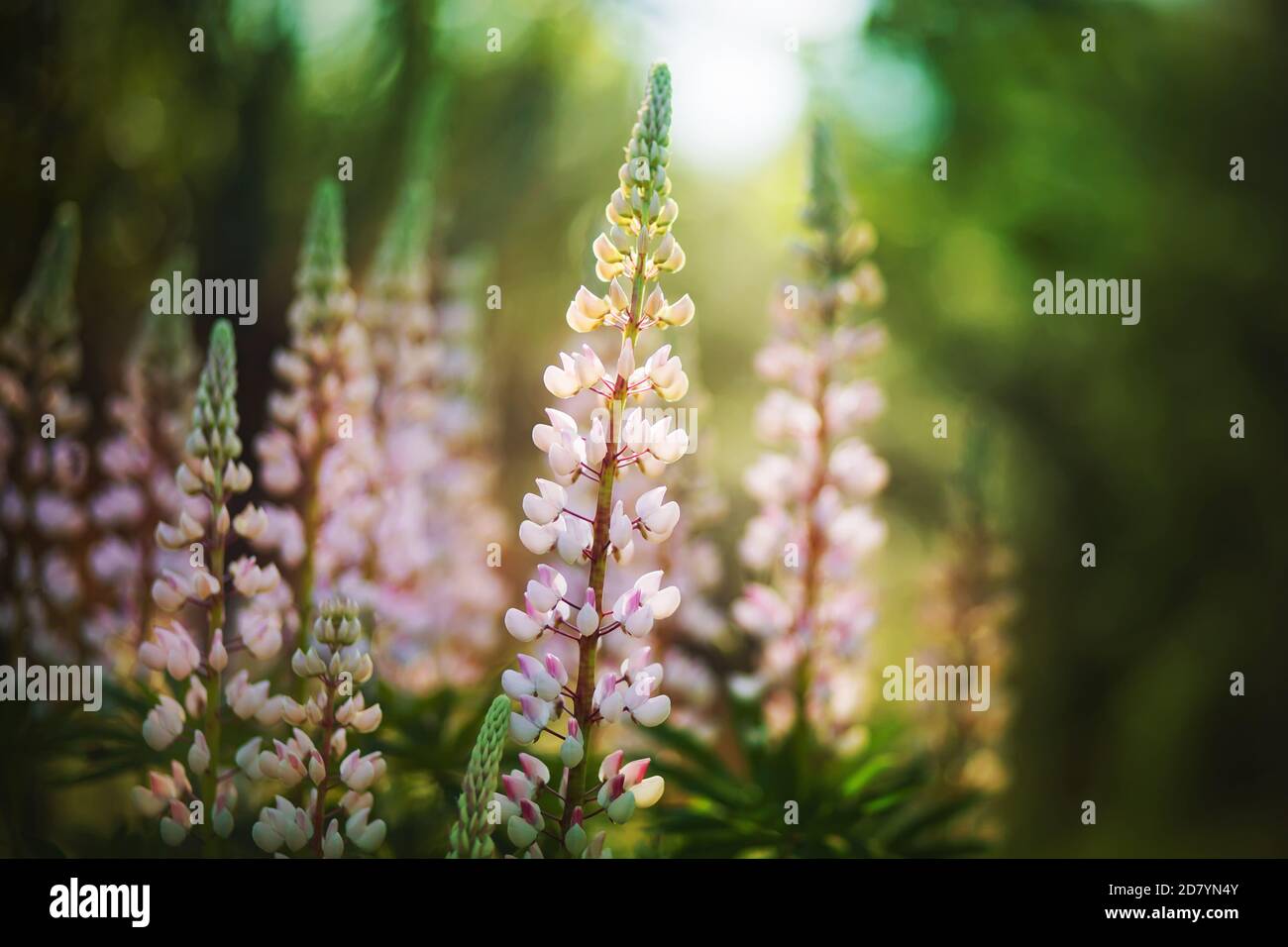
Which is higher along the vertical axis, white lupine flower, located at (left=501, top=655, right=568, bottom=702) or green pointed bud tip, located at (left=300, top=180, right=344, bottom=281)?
green pointed bud tip, located at (left=300, top=180, right=344, bottom=281)

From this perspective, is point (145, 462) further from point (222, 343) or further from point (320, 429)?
point (222, 343)

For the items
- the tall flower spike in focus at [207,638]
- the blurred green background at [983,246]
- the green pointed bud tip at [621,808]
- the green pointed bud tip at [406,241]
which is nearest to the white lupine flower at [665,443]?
the green pointed bud tip at [621,808]

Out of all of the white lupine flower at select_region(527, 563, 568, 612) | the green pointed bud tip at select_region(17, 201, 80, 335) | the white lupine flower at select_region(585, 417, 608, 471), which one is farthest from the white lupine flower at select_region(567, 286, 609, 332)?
the green pointed bud tip at select_region(17, 201, 80, 335)

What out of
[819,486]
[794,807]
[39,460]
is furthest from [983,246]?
[39,460]

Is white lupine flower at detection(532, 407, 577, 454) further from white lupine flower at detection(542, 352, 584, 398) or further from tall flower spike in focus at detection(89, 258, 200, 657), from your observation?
tall flower spike in focus at detection(89, 258, 200, 657)

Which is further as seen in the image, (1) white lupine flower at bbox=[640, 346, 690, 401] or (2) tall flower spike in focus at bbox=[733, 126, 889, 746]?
(2) tall flower spike in focus at bbox=[733, 126, 889, 746]

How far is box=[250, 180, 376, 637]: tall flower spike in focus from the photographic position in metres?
1.43

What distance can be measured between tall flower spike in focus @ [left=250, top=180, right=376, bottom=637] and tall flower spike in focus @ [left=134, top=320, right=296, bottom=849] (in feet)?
0.92

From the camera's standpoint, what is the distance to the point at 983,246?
3393 millimetres

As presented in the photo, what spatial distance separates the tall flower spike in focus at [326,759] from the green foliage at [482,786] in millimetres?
147

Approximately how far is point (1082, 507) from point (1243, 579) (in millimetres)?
504

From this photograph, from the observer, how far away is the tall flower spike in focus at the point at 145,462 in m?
1.68

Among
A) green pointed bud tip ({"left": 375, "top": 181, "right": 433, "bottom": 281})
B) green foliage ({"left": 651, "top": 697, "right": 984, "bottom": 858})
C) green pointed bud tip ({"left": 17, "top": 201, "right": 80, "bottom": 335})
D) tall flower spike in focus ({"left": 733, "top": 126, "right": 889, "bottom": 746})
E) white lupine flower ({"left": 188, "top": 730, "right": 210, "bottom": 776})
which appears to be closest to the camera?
white lupine flower ({"left": 188, "top": 730, "right": 210, "bottom": 776})

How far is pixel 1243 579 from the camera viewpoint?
2998mm
